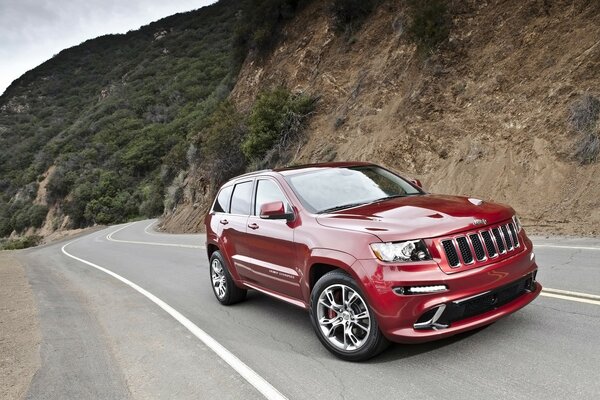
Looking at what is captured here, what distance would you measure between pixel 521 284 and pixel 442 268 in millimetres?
960

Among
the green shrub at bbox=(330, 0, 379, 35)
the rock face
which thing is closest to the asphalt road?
the rock face

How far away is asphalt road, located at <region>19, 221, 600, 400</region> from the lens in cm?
385

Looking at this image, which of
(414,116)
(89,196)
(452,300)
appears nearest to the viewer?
(452,300)

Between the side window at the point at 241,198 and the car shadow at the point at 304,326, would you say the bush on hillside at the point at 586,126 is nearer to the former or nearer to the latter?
the car shadow at the point at 304,326

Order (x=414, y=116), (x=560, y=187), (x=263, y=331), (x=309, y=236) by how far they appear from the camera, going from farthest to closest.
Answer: (x=414, y=116) < (x=560, y=187) < (x=263, y=331) < (x=309, y=236)

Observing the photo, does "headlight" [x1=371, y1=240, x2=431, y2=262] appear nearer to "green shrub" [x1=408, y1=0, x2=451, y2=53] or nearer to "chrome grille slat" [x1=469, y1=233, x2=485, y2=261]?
"chrome grille slat" [x1=469, y1=233, x2=485, y2=261]

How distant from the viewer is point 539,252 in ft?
28.2

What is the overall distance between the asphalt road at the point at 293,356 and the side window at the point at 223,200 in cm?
139

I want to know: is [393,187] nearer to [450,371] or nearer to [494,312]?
[494,312]

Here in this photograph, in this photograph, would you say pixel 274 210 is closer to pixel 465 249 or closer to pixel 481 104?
pixel 465 249

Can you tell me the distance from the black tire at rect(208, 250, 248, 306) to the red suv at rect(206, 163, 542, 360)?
1214 mm

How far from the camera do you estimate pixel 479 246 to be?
4.25m

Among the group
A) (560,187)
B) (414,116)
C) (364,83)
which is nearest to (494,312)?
(560,187)

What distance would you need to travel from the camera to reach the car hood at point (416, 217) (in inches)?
163
